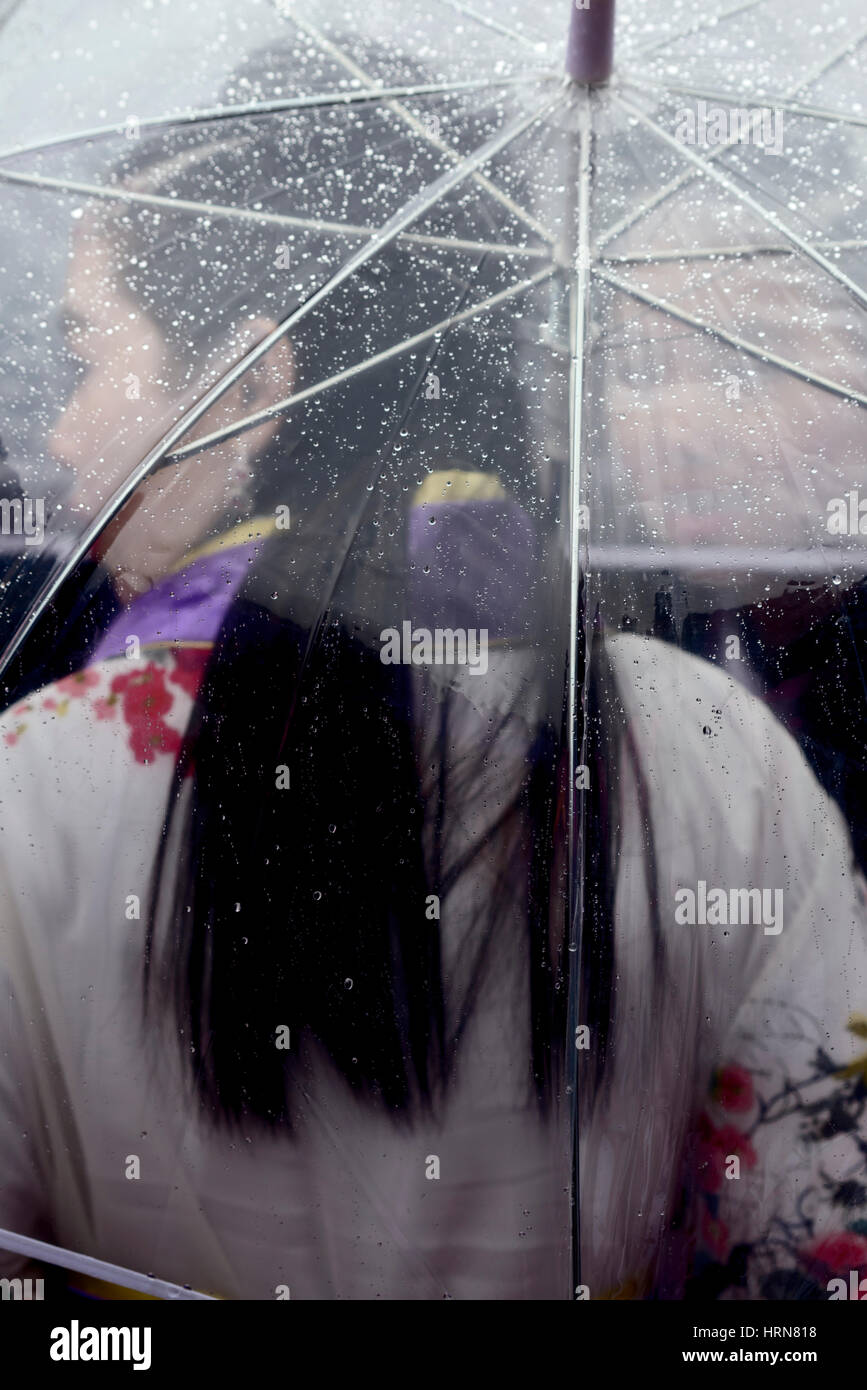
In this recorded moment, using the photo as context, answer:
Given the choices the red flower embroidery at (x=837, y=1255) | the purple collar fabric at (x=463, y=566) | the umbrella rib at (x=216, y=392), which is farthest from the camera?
the red flower embroidery at (x=837, y=1255)

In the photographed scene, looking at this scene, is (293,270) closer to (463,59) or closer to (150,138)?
(150,138)

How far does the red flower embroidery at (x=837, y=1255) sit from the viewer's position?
2340mm

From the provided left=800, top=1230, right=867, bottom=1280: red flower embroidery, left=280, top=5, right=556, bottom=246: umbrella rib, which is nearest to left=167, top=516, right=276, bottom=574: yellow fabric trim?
left=280, top=5, right=556, bottom=246: umbrella rib

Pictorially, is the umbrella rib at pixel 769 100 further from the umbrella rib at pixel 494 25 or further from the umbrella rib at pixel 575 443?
the umbrella rib at pixel 575 443

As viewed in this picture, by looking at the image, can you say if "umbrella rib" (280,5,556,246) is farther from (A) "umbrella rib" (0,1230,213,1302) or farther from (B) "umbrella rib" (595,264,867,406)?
(A) "umbrella rib" (0,1230,213,1302)

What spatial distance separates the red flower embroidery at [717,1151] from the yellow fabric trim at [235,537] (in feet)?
5.73

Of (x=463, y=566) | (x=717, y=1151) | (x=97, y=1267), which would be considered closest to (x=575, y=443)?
(x=463, y=566)

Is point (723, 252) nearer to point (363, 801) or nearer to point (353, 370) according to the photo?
point (353, 370)

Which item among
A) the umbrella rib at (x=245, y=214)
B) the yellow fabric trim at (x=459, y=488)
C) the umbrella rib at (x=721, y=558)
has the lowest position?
the umbrella rib at (x=721, y=558)

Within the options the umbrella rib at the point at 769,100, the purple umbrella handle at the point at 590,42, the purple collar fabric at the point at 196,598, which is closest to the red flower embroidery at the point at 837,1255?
the purple collar fabric at the point at 196,598

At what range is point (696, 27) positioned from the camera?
2.49 meters

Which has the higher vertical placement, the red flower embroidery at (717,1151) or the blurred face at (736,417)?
the blurred face at (736,417)

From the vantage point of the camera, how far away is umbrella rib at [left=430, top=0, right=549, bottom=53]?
7.88ft

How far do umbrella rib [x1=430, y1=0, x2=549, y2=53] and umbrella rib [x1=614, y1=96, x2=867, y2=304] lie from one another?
0.28m
